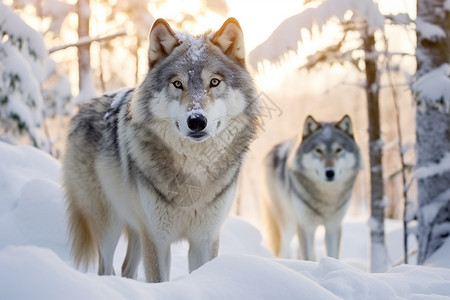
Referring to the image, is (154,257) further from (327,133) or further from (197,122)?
(327,133)

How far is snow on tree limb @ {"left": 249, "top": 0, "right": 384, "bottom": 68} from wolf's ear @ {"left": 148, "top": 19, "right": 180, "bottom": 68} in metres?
1.28

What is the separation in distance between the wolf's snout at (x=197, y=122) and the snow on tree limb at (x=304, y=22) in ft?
5.76

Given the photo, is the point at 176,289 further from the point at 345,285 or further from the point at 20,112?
the point at 20,112

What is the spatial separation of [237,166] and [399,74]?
414 centimetres

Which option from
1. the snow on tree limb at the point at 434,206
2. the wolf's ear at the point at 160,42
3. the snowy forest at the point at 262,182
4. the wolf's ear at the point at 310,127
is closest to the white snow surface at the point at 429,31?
the snowy forest at the point at 262,182

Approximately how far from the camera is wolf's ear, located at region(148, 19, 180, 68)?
3.61m

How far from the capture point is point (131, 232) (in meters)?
4.61

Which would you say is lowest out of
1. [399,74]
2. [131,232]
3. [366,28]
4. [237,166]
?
[131,232]

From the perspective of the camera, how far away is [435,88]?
4.41 meters

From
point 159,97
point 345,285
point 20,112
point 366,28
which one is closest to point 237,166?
point 159,97

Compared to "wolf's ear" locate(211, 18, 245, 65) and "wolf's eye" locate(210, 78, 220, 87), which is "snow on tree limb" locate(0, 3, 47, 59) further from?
"wolf's eye" locate(210, 78, 220, 87)

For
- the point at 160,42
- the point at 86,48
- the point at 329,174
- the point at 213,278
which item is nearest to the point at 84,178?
the point at 160,42

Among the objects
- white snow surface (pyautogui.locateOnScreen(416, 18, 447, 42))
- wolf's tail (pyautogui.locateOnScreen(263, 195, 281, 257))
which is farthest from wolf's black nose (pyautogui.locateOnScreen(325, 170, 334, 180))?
white snow surface (pyautogui.locateOnScreen(416, 18, 447, 42))

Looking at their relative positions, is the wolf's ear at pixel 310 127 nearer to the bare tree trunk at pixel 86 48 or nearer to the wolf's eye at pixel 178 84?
the wolf's eye at pixel 178 84
